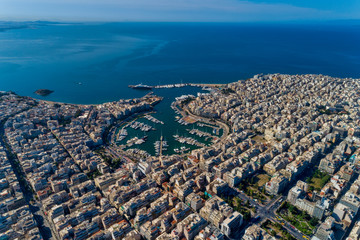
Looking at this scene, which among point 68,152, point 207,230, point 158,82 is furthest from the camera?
point 158,82

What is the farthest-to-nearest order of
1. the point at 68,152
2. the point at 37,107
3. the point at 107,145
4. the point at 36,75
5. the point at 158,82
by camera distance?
the point at 36,75
the point at 158,82
the point at 37,107
the point at 107,145
the point at 68,152

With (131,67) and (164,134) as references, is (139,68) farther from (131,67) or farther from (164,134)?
(164,134)

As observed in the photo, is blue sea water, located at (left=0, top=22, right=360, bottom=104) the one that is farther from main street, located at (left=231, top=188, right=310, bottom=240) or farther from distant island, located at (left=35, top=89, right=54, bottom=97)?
main street, located at (left=231, top=188, right=310, bottom=240)

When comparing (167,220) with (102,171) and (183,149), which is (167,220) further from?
(183,149)

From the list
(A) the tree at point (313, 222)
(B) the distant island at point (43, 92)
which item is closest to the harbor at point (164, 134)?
(A) the tree at point (313, 222)

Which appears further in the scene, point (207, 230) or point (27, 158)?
point (27, 158)

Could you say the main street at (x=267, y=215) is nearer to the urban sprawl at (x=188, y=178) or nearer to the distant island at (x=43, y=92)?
the urban sprawl at (x=188, y=178)

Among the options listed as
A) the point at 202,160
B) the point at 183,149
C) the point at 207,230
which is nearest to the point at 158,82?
the point at 183,149

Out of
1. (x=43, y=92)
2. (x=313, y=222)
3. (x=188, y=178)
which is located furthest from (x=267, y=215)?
(x=43, y=92)
